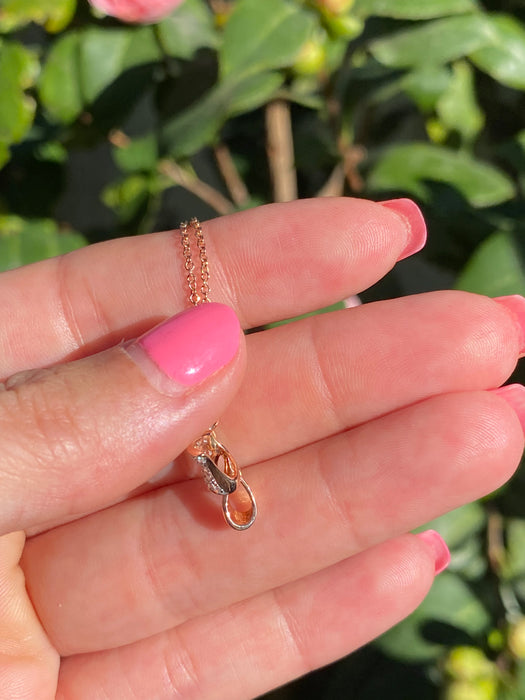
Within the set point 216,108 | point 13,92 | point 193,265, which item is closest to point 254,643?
point 193,265

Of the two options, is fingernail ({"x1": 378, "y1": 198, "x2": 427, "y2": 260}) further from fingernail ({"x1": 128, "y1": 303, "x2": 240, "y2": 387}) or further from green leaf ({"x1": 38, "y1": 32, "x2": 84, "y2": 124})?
green leaf ({"x1": 38, "y1": 32, "x2": 84, "y2": 124})

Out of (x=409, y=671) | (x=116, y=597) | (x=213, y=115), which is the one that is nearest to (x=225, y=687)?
(x=116, y=597)

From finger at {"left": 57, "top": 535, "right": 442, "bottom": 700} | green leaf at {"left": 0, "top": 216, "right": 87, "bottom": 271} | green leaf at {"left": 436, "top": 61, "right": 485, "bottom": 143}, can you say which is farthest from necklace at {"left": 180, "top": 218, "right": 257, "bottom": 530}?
green leaf at {"left": 436, "top": 61, "right": 485, "bottom": 143}

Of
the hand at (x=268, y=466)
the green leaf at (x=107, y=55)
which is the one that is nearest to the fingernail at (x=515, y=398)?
the hand at (x=268, y=466)

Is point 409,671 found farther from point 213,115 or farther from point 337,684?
point 213,115

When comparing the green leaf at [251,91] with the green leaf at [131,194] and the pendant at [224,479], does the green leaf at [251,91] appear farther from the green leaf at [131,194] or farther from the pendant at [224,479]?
the pendant at [224,479]

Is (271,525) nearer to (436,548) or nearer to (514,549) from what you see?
(436,548)
